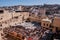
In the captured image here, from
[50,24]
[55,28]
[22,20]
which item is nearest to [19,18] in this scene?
[22,20]

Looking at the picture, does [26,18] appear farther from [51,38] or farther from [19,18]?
[51,38]

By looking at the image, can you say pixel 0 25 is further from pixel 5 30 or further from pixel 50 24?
pixel 50 24

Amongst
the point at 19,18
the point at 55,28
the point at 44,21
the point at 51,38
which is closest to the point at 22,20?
the point at 19,18

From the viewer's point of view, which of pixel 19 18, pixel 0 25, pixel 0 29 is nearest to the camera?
pixel 0 29

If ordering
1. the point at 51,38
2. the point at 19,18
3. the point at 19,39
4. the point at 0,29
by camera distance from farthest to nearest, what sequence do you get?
the point at 19,18, the point at 0,29, the point at 19,39, the point at 51,38

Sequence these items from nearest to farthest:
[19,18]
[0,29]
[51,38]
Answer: [51,38] < [0,29] < [19,18]

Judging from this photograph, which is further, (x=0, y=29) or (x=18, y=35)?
(x=0, y=29)

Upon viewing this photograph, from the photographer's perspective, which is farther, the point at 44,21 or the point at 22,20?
the point at 22,20

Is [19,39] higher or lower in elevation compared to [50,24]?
lower

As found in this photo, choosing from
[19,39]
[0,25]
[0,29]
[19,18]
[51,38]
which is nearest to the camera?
[51,38]
